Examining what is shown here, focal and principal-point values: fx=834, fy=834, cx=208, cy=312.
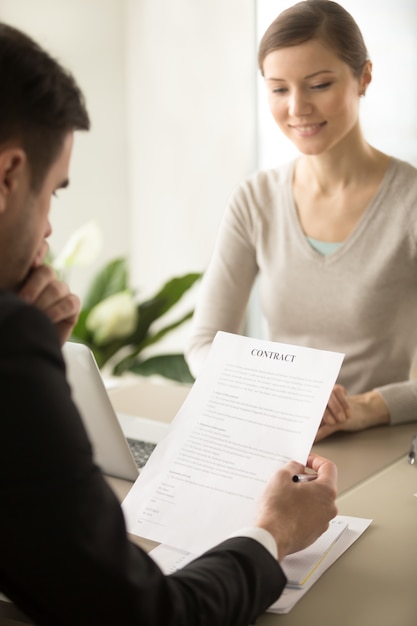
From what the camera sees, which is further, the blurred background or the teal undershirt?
the blurred background

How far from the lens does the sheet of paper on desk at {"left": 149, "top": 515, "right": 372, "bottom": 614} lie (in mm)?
1073

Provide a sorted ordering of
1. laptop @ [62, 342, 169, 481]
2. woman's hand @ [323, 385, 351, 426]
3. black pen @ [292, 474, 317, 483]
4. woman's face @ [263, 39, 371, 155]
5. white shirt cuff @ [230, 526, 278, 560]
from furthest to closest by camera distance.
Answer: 1. woman's face @ [263, 39, 371, 155]
2. woman's hand @ [323, 385, 351, 426]
3. laptop @ [62, 342, 169, 481]
4. black pen @ [292, 474, 317, 483]
5. white shirt cuff @ [230, 526, 278, 560]

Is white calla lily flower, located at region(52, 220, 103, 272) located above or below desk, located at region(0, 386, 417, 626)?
below

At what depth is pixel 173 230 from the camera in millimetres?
4098

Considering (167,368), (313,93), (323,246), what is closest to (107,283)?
(167,368)

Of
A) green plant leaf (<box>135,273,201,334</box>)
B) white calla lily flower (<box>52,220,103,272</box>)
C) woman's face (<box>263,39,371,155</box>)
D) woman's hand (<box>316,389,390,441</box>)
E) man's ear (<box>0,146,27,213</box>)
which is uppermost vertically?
man's ear (<box>0,146,27,213</box>)

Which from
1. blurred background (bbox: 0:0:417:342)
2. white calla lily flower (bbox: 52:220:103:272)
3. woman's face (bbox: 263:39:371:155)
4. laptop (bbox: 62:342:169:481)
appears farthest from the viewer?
blurred background (bbox: 0:0:417:342)

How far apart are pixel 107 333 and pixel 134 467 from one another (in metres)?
1.76

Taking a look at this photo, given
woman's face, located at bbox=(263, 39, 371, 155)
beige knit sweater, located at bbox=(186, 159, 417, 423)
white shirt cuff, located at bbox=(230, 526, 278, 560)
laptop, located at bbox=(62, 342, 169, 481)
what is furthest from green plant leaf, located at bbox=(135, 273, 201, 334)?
white shirt cuff, located at bbox=(230, 526, 278, 560)

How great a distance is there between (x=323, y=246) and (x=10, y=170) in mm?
1285

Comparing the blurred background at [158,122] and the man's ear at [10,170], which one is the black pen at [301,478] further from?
the blurred background at [158,122]

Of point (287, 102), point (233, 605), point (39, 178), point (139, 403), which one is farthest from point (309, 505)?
point (287, 102)

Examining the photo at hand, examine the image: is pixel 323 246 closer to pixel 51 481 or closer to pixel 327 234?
pixel 327 234

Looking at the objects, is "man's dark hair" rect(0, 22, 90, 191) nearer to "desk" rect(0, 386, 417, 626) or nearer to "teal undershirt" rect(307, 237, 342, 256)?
"desk" rect(0, 386, 417, 626)
